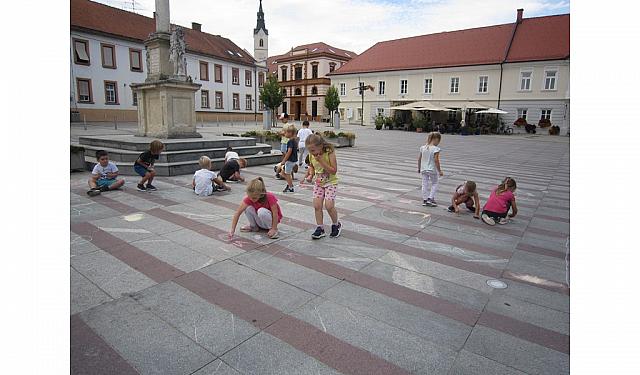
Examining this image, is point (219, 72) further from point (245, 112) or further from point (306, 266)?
point (306, 266)

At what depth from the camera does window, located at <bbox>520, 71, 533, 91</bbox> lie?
37.7 metres

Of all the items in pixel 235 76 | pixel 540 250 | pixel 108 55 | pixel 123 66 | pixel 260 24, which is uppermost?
pixel 260 24

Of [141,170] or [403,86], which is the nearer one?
[141,170]

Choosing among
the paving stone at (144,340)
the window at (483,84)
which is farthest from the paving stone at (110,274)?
the window at (483,84)

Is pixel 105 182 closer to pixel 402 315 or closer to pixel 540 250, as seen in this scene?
pixel 402 315

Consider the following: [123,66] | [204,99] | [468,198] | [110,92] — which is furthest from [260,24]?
[468,198]

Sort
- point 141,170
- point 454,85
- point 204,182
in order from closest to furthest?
point 204,182 < point 141,170 < point 454,85

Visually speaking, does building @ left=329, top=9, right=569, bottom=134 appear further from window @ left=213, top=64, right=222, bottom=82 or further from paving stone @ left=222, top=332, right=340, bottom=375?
paving stone @ left=222, top=332, right=340, bottom=375

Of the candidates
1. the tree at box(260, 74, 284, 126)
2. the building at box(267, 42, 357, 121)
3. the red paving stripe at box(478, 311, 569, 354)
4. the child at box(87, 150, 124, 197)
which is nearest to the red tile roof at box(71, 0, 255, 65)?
the tree at box(260, 74, 284, 126)

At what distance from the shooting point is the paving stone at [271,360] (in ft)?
9.18

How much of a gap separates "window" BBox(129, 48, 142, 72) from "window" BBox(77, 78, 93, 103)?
16.2 ft

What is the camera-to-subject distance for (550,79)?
1435 inches

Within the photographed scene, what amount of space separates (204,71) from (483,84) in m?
31.6

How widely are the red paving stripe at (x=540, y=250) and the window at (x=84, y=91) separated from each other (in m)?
38.3
